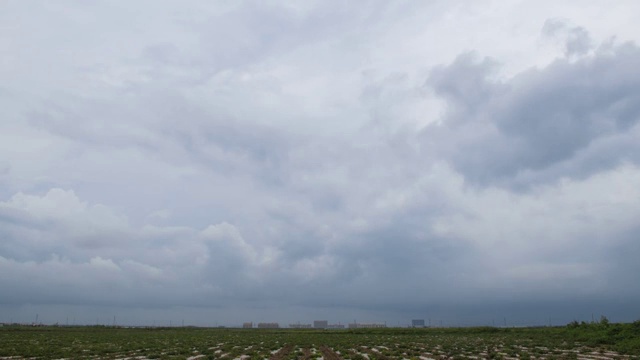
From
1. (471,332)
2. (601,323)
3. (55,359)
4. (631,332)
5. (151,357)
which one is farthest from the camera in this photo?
(471,332)

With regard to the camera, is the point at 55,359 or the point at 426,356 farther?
the point at 426,356

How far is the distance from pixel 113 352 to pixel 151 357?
243 inches

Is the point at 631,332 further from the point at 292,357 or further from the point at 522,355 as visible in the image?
the point at 292,357

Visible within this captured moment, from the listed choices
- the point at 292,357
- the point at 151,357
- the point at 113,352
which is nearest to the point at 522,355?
the point at 292,357

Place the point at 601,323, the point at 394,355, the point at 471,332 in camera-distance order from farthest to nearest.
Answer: the point at 471,332
the point at 601,323
the point at 394,355

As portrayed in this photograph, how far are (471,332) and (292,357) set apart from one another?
6748 centimetres

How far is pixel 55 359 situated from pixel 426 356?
27861 millimetres

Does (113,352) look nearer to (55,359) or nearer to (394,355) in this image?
(55,359)

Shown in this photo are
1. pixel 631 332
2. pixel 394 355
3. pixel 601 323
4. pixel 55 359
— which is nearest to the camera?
pixel 55 359

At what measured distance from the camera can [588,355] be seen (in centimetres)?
3816

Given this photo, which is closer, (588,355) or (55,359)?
(55,359)

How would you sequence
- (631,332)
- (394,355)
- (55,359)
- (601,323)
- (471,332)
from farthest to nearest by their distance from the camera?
1. (471,332)
2. (601,323)
3. (631,332)
4. (394,355)
5. (55,359)

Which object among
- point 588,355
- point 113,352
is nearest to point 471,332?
point 588,355

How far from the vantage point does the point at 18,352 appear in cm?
3906
